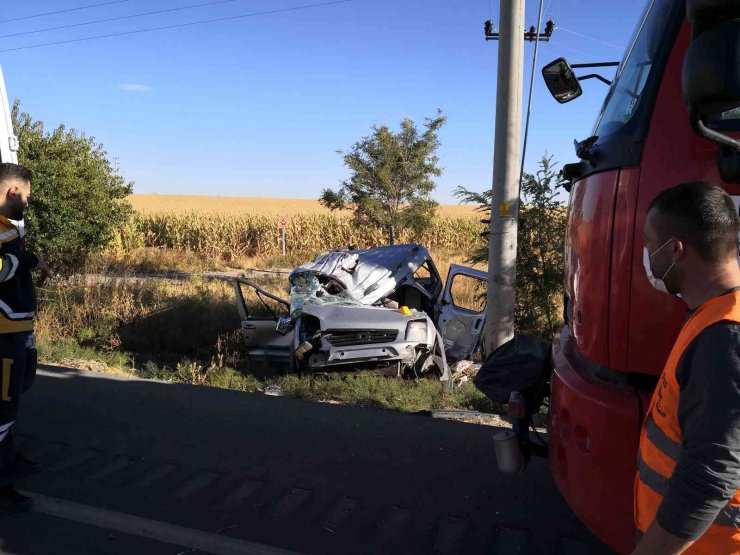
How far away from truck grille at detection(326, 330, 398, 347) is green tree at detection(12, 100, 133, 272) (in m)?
7.23

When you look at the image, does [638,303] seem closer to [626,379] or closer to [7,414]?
[626,379]

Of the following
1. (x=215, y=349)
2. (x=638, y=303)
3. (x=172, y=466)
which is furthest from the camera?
(x=215, y=349)

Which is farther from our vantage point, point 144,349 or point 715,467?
point 144,349

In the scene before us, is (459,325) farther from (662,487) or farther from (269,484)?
(662,487)

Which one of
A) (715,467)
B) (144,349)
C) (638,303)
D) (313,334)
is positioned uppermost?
(638,303)

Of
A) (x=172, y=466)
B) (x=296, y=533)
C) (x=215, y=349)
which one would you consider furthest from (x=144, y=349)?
(x=296, y=533)

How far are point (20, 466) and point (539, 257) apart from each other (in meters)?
7.19

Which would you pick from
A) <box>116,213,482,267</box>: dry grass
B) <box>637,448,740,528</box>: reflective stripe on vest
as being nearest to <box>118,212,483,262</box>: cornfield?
<box>116,213,482,267</box>: dry grass

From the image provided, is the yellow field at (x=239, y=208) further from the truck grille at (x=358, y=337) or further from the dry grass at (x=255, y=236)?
the truck grille at (x=358, y=337)

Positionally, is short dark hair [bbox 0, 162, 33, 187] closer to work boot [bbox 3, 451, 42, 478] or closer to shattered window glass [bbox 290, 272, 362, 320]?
work boot [bbox 3, 451, 42, 478]

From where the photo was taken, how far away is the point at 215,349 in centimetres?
956

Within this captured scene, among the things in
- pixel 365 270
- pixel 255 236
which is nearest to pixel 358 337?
pixel 365 270

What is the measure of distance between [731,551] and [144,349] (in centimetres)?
932

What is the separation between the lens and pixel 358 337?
6.96 meters
